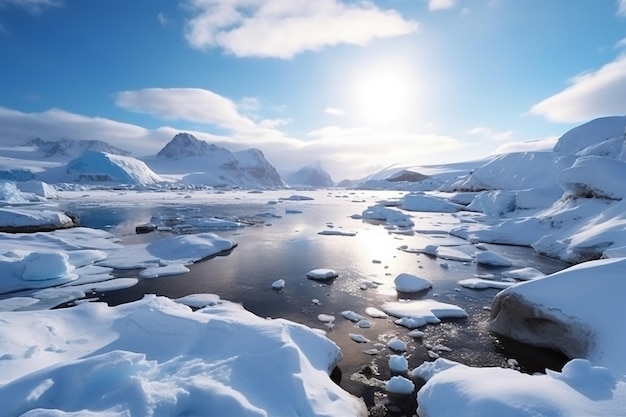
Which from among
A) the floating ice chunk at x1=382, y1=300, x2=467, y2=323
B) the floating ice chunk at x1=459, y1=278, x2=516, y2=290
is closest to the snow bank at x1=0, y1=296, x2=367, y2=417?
the floating ice chunk at x1=382, y1=300, x2=467, y2=323

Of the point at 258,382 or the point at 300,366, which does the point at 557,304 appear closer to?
the point at 300,366

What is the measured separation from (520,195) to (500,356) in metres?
21.5

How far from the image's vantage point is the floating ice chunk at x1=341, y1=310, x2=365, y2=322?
7.84 meters

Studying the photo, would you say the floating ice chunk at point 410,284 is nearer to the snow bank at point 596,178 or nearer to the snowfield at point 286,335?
the snowfield at point 286,335

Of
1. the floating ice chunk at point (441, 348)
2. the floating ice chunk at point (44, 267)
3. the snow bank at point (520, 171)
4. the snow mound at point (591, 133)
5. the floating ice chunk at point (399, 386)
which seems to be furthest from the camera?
the snow mound at point (591, 133)

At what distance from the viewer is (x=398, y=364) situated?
581cm

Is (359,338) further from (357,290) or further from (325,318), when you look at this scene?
(357,290)

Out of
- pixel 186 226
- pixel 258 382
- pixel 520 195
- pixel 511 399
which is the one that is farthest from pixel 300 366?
pixel 520 195

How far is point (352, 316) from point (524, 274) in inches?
272

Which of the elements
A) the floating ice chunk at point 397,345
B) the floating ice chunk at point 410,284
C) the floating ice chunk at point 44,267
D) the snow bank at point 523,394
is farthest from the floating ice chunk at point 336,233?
the snow bank at point 523,394

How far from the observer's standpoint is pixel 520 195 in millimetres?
24141

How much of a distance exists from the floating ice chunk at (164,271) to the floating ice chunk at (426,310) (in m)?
6.97

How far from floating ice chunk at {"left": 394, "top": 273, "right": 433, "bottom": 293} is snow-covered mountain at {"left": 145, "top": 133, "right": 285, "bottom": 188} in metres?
112

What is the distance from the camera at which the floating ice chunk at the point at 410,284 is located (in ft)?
32.2
